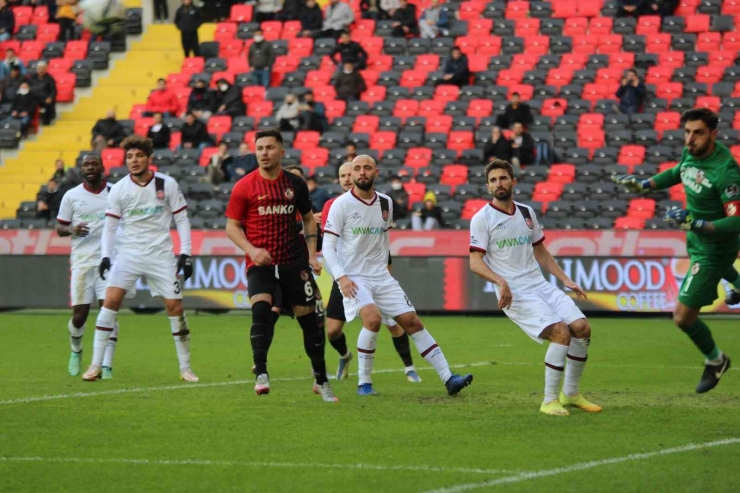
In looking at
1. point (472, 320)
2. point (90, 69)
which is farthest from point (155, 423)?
point (90, 69)

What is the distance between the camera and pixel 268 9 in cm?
3391

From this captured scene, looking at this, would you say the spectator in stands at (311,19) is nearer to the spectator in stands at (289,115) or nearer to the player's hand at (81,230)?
the spectator in stands at (289,115)

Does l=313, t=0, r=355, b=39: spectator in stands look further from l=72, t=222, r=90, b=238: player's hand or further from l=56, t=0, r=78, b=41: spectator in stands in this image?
l=72, t=222, r=90, b=238: player's hand

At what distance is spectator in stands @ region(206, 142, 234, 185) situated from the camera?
27.8 m

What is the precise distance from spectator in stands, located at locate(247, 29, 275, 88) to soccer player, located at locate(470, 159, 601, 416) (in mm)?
21443

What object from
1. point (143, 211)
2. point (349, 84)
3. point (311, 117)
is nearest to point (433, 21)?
point (349, 84)

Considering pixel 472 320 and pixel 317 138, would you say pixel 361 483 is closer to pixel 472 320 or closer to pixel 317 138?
pixel 472 320

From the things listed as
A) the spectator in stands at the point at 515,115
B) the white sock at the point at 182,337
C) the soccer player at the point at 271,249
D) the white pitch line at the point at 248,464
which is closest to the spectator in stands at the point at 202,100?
the spectator in stands at the point at 515,115

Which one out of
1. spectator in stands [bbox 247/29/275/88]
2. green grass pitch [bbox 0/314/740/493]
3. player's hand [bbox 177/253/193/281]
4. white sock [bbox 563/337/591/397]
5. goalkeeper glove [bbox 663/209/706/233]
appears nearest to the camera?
green grass pitch [bbox 0/314/740/493]

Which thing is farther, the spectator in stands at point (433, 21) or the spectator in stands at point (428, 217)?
the spectator in stands at point (433, 21)

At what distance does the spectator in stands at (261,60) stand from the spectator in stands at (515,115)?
22.1 feet

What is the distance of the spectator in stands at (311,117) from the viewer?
29.2 metres

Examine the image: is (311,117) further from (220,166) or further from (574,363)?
(574,363)

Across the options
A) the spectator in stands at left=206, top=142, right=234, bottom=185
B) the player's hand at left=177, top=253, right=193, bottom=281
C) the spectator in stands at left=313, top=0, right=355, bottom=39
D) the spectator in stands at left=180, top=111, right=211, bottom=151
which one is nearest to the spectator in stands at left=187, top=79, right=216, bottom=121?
the spectator in stands at left=180, top=111, right=211, bottom=151
